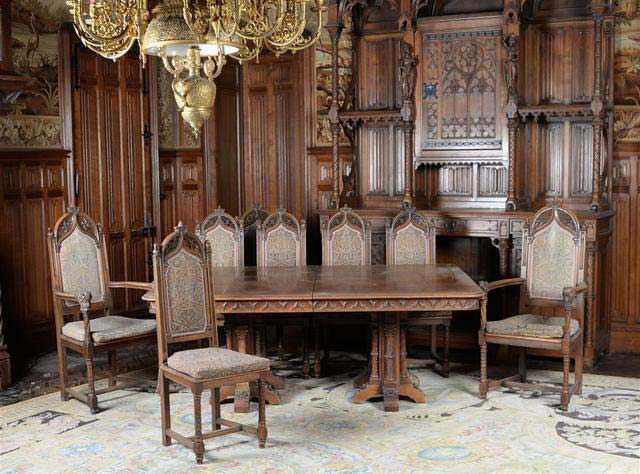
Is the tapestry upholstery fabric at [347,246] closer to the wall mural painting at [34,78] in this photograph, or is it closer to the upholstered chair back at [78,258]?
the upholstered chair back at [78,258]

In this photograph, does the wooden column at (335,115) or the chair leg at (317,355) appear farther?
the wooden column at (335,115)

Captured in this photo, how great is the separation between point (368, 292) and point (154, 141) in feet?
12.4

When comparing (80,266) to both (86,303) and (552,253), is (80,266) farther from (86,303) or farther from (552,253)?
(552,253)

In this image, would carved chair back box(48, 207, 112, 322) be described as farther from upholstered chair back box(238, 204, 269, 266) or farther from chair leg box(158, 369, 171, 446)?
upholstered chair back box(238, 204, 269, 266)

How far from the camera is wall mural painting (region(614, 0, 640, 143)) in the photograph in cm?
670

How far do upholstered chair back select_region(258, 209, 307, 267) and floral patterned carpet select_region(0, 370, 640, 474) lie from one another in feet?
3.77

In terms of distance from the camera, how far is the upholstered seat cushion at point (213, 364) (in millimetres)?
4340

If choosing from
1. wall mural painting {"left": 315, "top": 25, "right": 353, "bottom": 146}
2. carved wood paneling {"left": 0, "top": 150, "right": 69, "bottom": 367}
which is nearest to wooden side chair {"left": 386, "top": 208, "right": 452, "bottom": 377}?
wall mural painting {"left": 315, "top": 25, "right": 353, "bottom": 146}

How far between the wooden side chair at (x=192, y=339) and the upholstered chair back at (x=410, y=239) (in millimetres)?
2018

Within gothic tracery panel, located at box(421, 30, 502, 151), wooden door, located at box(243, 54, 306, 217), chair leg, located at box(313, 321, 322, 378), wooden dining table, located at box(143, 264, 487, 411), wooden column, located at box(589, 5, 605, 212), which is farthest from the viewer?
wooden door, located at box(243, 54, 306, 217)

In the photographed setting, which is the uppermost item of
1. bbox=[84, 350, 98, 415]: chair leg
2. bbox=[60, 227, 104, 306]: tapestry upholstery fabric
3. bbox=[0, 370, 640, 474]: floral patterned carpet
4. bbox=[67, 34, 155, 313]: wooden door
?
bbox=[67, 34, 155, 313]: wooden door

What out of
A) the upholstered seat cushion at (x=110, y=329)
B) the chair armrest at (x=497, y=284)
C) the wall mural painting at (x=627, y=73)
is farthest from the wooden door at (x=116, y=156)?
the wall mural painting at (x=627, y=73)

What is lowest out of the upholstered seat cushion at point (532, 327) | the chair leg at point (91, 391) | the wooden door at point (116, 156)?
the chair leg at point (91, 391)

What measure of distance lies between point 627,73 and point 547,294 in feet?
6.74
